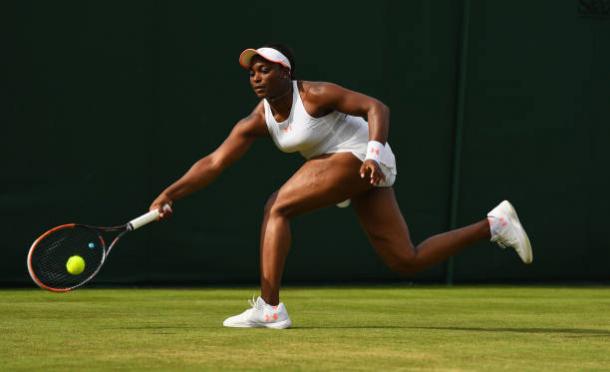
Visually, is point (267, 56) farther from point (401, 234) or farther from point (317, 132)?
point (401, 234)

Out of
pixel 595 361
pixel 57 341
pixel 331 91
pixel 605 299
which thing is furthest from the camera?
pixel 605 299

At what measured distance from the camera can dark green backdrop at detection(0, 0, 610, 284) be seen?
31.6ft

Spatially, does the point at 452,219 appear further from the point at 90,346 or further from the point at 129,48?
the point at 90,346

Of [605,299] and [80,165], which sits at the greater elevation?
[80,165]

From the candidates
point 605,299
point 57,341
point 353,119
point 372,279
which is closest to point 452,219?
point 372,279

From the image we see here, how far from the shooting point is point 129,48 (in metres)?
9.87

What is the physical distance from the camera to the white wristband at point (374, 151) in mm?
6094

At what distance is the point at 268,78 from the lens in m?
6.41

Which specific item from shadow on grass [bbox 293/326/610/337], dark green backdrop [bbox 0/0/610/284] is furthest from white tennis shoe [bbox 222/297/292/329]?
dark green backdrop [bbox 0/0/610/284]

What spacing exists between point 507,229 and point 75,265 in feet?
7.10

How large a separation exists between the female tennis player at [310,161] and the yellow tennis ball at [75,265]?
0.45 metres

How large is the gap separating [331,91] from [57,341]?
5.61ft

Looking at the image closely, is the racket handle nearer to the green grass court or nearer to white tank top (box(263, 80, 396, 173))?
the green grass court

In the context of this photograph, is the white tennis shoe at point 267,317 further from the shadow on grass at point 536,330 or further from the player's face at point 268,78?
the player's face at point 268,78
